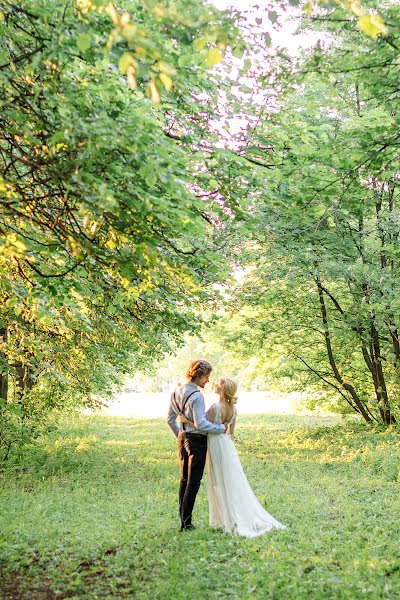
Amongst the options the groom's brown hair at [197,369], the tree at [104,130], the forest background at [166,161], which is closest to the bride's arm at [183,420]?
the groom's brown hair at [197,369]

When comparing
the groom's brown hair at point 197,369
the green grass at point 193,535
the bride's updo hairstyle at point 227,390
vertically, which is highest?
the groom's brown hair at point 197,369

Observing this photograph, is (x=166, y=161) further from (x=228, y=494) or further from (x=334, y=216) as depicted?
(x=334, y=216)

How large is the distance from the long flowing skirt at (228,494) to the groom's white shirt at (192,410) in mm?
319

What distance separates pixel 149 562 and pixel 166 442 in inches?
635

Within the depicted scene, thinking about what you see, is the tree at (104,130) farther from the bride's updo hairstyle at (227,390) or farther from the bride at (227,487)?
the bride at (227,487)

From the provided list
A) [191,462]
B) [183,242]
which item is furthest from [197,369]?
[183,242]

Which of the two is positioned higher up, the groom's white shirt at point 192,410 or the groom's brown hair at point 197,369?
the groom's brown hair at point 197,369

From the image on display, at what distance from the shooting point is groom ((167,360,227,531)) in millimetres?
7922

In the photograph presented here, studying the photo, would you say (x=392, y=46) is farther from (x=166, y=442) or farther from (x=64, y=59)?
(x=166, y=442)

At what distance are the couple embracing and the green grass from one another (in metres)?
0.31

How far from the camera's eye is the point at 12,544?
8008mm

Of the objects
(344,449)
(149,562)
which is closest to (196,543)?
(149,562)

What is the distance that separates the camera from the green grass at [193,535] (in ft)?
19.9

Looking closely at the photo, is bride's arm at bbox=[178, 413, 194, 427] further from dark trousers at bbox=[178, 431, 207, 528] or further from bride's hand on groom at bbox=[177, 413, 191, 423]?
dark trousers at bbox=[178, 431, 207, 528]
